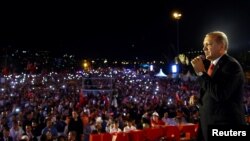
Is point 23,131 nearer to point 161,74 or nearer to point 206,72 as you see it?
point 206,72

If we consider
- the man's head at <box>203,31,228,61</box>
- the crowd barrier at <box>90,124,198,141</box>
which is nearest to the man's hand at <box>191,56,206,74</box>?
the man's head at <box>203,31,228,61</box>

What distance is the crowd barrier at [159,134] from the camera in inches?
410

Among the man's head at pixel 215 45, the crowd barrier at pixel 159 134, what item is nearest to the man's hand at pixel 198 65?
the man's head at pixel 215 45

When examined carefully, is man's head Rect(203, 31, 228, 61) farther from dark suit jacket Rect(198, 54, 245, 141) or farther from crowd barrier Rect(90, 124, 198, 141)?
crowd barrier Rect(90, 124, 198, 141)

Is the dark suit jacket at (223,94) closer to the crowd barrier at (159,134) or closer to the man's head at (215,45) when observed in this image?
the man's head at (215,45)

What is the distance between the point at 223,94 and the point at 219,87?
0.07 metres

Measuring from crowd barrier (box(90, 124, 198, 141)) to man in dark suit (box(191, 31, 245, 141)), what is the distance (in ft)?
24.0

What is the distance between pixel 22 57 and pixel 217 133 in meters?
60.8

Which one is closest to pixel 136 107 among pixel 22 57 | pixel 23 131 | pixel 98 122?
pixel 98 122

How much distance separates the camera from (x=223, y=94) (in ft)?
9.28

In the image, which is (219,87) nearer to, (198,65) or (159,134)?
(198,65)

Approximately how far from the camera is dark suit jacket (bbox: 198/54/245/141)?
2834 millimetres

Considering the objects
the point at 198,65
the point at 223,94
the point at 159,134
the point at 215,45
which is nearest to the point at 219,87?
the point at 223,94

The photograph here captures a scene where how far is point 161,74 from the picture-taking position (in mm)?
42188
